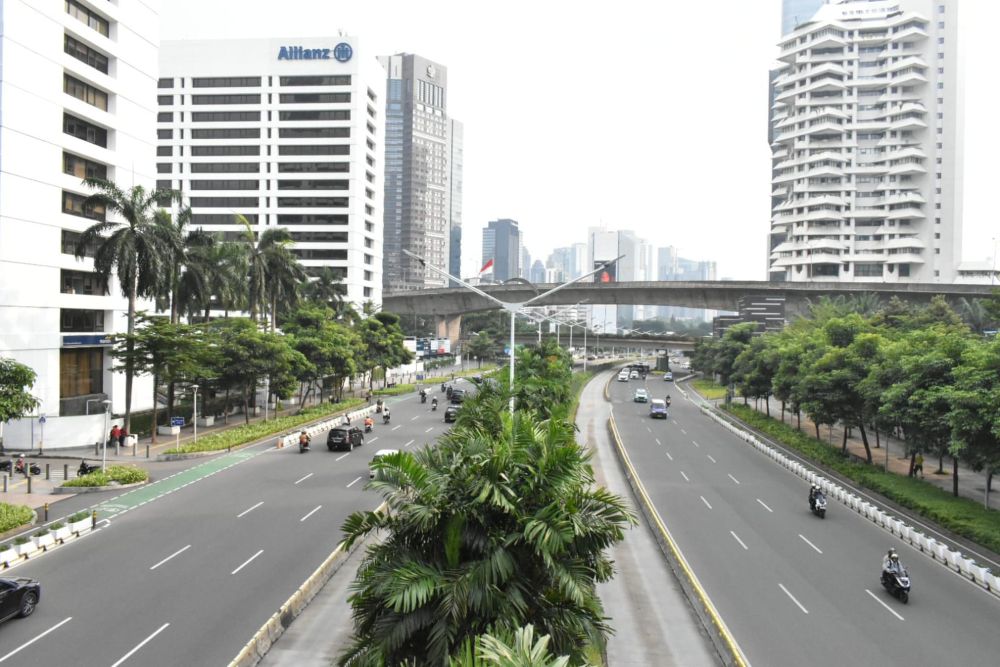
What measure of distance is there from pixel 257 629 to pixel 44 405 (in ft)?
116

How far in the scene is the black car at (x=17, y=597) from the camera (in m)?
16.2

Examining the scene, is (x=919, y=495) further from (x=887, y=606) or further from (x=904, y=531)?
(x=887, y=606)

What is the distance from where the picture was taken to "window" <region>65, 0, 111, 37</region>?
46.6 metres

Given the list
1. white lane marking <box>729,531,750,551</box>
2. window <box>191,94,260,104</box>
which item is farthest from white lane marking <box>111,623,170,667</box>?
window <box>191,94,260,104</box>

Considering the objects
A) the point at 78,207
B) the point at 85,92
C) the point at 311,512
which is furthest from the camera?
the point at 85,92

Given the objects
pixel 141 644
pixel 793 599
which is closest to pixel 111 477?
pixel 141 644

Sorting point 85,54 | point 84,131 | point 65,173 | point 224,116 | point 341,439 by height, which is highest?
point 224,116

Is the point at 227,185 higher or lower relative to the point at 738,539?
higher

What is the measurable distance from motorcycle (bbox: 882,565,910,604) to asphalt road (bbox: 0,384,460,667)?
16684mm

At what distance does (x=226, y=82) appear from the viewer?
318ft

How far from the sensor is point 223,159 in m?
97.0

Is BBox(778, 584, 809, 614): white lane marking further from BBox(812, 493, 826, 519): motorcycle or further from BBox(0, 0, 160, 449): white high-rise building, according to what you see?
BBox(0, 0, 160, 449): white high-rise building

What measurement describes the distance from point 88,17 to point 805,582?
180 feet

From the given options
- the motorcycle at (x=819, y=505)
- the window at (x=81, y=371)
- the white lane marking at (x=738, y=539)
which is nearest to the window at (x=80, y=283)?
the window at (x=81, y=371)
